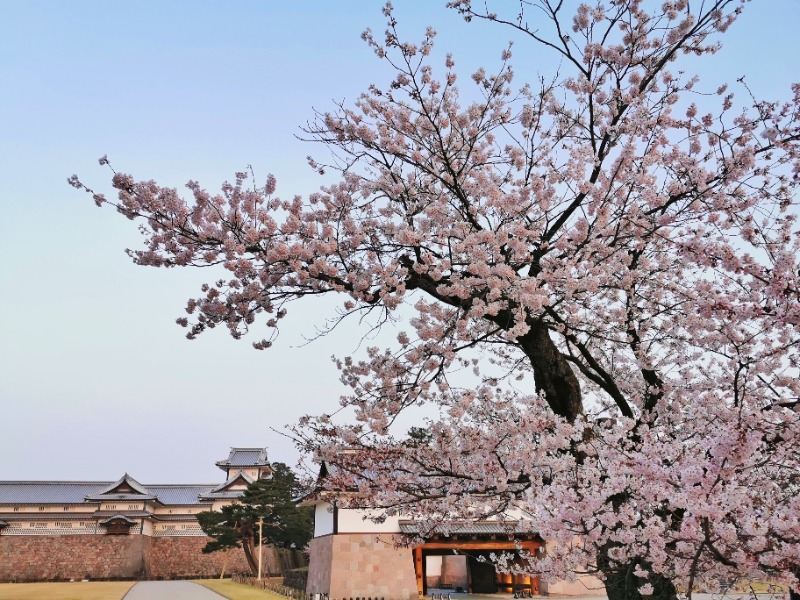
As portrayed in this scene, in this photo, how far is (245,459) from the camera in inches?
1764

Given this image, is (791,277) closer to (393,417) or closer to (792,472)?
(792,472)

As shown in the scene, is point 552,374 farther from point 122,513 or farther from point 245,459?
point 245,459

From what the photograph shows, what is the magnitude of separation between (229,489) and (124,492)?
6596 mm

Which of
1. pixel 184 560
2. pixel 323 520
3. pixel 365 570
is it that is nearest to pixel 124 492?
pixel 184 560

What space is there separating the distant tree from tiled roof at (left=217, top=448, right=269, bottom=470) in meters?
13.5

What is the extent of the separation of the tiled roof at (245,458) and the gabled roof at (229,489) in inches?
75.9

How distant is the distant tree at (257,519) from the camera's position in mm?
29078

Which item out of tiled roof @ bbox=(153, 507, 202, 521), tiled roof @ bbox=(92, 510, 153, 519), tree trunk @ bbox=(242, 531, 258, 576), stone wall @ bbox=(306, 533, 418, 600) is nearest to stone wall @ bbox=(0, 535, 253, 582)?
tiled roof @ bbox=(92, 510, 153, 519)

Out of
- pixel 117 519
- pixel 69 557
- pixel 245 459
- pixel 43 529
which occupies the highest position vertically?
pixel 245 459

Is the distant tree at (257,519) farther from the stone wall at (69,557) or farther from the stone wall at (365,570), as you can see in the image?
the stone wall at (365,570)

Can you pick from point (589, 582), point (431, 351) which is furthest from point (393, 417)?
point (589, 582)

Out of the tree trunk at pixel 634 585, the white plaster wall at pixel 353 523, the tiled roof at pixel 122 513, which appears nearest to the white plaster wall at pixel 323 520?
the white plaster wall at pixel 353 523

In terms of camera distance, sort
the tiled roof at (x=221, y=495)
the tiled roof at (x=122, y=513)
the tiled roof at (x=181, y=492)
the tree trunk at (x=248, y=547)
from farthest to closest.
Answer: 1. the tiled roof at (x=181, y=492)
2. the tiled roof at (x=221, y=495)
3. the tiled roof at (x=122, y=513)
4. the tree trunk at (x=248, y=547)

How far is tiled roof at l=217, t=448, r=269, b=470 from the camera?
1737 inches
